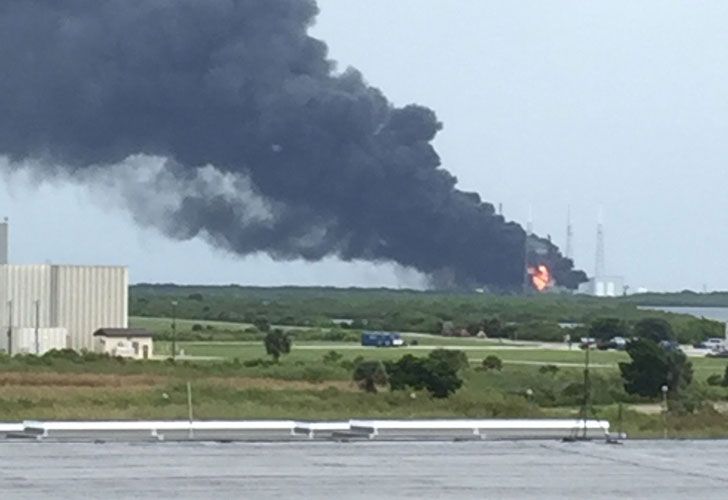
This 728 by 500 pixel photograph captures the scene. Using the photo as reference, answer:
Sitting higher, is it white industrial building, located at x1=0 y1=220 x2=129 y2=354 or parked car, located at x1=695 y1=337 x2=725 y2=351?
white industrial building, located at x1=0 y1=220 x2=129 y2=354

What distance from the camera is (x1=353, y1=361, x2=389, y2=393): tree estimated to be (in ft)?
197

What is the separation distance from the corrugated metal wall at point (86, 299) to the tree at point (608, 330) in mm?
36595

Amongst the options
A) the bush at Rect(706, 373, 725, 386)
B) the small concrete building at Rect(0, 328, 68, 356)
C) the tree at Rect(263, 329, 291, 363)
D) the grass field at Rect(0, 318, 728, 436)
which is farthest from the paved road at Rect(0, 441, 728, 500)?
the tree at Rect(263, 329, 291, 363)

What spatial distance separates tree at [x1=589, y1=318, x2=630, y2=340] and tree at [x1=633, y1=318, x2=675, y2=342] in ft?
2.81

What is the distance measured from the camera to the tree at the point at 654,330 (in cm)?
11356

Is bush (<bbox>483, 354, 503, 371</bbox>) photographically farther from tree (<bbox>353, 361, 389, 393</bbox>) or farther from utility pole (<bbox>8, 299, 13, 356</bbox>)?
utility pole (<bbox>8, 299, 13, 356</bbox>)

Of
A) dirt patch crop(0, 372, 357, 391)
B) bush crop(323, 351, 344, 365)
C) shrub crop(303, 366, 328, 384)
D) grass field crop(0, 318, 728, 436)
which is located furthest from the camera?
bush crop(323, 351, 344, 365)

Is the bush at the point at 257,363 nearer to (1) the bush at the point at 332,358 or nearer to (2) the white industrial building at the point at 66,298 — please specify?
(1) the bush at the point at 332,358

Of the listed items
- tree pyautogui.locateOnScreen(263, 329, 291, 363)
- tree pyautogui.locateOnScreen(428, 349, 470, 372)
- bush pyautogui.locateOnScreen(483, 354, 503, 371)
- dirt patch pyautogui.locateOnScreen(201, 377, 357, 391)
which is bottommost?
dirt patch pyautogui.locateOnScreen(201, 377, 357, 391)

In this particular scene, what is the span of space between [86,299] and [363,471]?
209 ft

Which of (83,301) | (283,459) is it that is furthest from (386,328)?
(283,459)

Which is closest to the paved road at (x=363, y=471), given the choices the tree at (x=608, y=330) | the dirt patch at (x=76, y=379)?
the dirt patch at (x=76, y=379)

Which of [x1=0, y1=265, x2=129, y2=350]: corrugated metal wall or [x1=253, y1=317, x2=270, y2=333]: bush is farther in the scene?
[x1=253, y1=317, x2=270, y2=333]: bush

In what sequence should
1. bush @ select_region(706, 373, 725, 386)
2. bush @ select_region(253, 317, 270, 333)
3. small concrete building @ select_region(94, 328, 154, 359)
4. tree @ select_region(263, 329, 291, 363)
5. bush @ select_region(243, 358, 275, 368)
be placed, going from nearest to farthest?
bush @ select_region(706, 373, 725, 386)
bush @ select_region(243, 358, 275, 368)
small concrete building @ select_region(94, 328, 154, 359)
tree @ select_region(263, 329, 291, 363)
bush @ select_region(253, 317, 270, 333)
